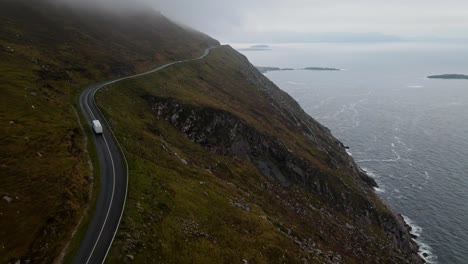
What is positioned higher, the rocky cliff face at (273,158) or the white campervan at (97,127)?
the white campervan at (97,127)

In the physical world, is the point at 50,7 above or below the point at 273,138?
above

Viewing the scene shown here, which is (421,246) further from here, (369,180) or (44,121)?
(44,121)

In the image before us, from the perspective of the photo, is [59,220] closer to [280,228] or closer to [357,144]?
[280,228]

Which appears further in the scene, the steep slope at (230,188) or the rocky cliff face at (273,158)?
the rocky cliff face at (273,158)

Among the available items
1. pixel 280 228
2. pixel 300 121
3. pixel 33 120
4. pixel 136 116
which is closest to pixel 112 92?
pixel 136 116

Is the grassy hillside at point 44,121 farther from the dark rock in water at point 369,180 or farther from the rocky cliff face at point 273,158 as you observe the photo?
the dark rock in water at point 369,180

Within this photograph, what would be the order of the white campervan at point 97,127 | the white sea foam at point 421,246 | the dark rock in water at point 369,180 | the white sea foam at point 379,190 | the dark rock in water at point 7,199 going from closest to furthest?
1. the dark rock in water at point 7,199
2. the white campervan at point 97,127
3. the white sea foam at point 421,246
4. the white sea foam at point 379,190
5. the dark rock in water at point 369,180

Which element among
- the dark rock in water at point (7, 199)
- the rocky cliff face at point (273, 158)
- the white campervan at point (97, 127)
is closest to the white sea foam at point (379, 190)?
the rocky cliff face at point (273, 158)

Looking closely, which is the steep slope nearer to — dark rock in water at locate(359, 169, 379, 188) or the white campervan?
dark rock in water at locate(359, 169, 379, 188)
